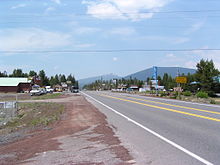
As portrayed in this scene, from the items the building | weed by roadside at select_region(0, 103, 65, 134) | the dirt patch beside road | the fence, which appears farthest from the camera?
the building

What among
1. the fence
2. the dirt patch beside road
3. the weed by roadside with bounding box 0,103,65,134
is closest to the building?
the weed by roadside with bounding box 0,103,65,134

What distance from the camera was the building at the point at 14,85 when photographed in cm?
8481

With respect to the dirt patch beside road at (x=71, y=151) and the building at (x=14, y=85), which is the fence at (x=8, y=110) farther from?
the building at (x=14, y=85)

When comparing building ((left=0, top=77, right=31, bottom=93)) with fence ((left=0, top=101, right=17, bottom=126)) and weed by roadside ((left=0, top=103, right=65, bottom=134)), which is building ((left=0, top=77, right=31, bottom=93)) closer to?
weed by roadside ((left=0, top=103, right=65, bottom=134))

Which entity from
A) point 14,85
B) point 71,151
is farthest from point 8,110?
point 14,85

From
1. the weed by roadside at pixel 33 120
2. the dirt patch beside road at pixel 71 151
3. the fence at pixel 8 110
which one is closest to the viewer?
the dirt patch beside road at pixel 71 151

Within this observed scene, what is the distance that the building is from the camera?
84812 mm

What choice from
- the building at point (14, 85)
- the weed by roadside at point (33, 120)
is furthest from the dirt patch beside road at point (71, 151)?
the building at point (14, 85)

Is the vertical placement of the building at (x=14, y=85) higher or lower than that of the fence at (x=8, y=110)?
higher

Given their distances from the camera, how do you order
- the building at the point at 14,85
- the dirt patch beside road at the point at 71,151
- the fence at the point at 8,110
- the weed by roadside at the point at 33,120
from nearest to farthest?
the dirt patch beside road at the point at 71,151 → the weed by roadside at the point at 33,120 → the fence at the point at 8,110 → the building at the point at 14,85

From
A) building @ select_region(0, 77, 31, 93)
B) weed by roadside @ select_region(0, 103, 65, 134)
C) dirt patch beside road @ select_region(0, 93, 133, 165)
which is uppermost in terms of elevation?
building @ select_region(0, 77, 31, 93)

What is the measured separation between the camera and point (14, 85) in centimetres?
8562

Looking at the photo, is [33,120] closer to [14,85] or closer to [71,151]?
[71,151]

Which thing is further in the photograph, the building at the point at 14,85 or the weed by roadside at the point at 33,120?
the building at the point at 14,85
